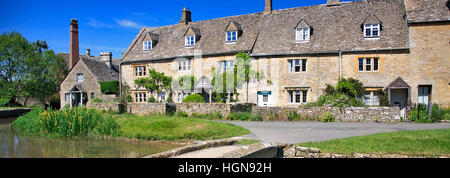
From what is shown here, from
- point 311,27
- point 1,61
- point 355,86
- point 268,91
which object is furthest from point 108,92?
point 355,86

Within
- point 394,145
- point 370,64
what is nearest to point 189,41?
point 370,64

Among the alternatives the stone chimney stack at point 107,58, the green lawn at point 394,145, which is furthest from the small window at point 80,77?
the green lawn at point 394,145

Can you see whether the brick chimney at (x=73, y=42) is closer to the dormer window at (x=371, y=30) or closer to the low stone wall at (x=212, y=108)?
the low stone wall at (x=212, y=108)

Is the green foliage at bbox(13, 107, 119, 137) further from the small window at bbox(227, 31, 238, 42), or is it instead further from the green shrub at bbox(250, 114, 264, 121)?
the small window at bbox(227, 31, 238, 42)

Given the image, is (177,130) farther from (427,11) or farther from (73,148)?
(427,11)

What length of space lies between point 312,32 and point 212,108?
1215 centimetres

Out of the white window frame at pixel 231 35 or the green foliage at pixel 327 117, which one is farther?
the white window frame at pixel 231 35

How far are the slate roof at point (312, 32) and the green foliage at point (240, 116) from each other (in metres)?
7.75

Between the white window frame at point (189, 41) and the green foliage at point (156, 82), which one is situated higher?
the white window frame at point (189, 41)

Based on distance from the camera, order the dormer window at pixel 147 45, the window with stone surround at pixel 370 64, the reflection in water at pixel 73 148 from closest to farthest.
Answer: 1. the reflection in water at pixel 73 148
2. the window with stone surround at pixel 370 64
3. the dormer window at pixel 147 45

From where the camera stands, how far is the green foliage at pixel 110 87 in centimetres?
3691

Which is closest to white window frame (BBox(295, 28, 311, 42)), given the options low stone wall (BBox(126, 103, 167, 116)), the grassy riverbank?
low stone wall (BBox(126, 103, 167, 116))

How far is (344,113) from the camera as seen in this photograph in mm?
21031
